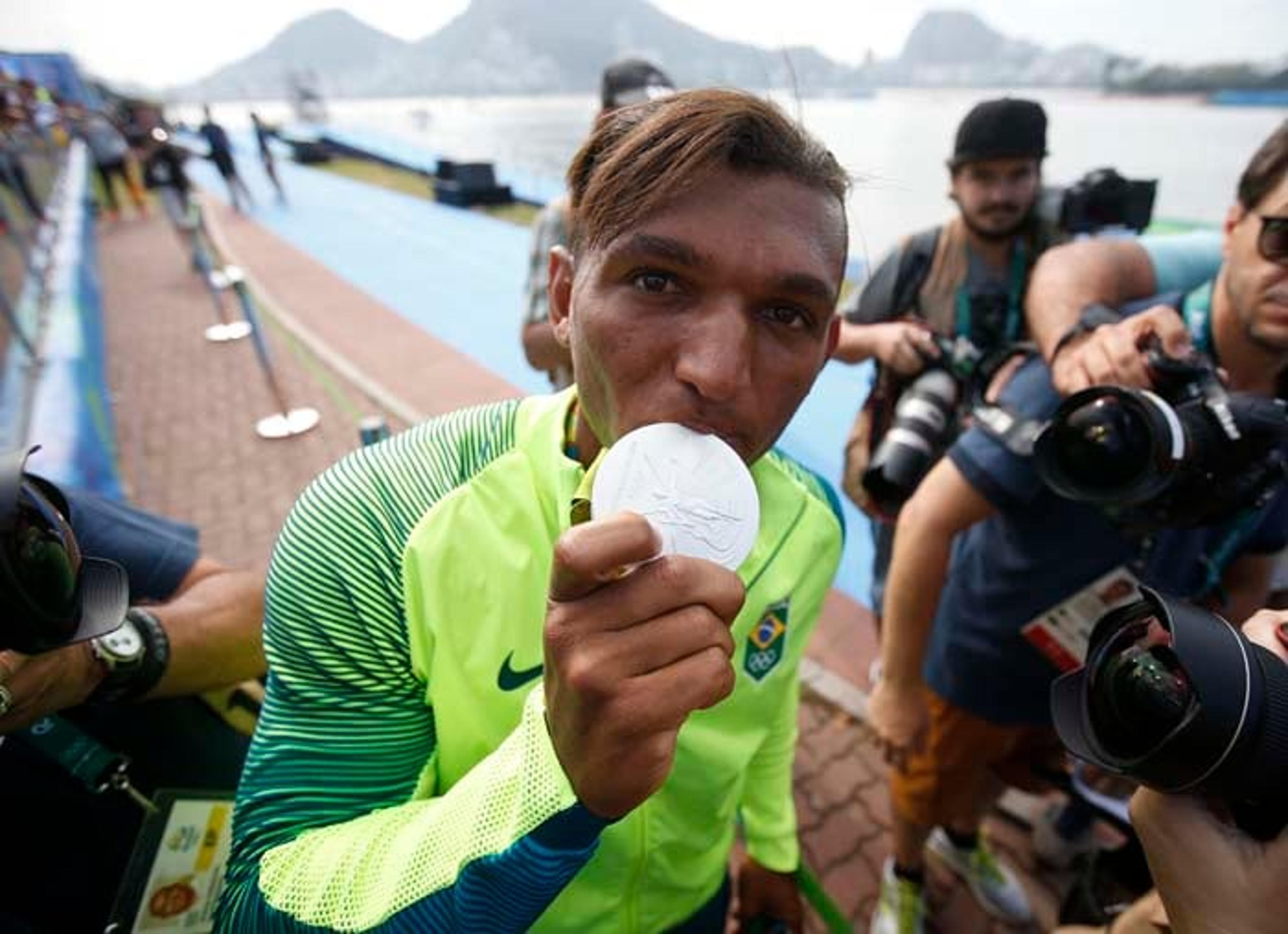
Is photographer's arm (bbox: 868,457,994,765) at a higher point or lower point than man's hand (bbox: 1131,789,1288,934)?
lower

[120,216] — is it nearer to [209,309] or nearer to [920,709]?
[209,309]

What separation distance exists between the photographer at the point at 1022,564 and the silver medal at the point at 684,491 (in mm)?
1120

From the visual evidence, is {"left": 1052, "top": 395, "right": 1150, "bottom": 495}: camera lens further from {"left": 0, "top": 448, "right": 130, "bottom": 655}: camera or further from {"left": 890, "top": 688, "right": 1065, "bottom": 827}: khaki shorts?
{"left": 0, "top": 448, "right": 130, "bottom": 655}: camera

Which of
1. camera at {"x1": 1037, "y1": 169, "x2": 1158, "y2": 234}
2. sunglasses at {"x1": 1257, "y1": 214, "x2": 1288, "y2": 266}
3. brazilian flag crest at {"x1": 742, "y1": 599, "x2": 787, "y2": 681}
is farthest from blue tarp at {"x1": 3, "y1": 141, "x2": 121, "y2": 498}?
camera at {"x1": 1037, "y1": 169, "x2": 1158, "y2": 234}

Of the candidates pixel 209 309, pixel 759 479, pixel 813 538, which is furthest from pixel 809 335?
pixel 209 309

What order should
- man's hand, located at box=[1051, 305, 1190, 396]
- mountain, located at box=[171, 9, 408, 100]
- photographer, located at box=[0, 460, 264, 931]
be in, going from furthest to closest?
1. mountain, located at box=[171, 9, 408, 100]
2. man's hand, located at box=[1051, 305, 1190, 396]
3. photographer, located at box=[0, 460, 264, 931]

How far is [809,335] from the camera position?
3.59 feet

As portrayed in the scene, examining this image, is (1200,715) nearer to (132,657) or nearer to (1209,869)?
(1209,869)

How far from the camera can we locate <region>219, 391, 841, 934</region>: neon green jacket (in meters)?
0.84

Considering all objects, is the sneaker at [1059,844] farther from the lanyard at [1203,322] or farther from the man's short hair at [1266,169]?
the man's short hair at [1266,169]

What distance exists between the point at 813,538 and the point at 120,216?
20578mm

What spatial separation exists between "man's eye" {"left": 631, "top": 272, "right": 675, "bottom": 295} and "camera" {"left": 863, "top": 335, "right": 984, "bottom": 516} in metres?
1.51

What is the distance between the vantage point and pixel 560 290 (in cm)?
128

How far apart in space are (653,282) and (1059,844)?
306 centimetres
